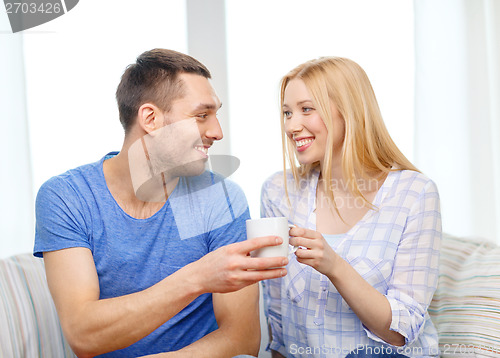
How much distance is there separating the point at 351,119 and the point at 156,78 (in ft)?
1.55

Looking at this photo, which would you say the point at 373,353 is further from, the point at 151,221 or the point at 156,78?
the point at 156,78

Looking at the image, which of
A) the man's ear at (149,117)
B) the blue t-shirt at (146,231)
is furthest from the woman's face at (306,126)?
the man's ear at (149,117)

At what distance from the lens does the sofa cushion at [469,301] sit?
108cm

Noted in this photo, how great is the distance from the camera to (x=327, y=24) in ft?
5.49

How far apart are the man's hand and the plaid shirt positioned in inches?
13.8

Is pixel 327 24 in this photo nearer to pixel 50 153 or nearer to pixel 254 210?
pixel 254 210

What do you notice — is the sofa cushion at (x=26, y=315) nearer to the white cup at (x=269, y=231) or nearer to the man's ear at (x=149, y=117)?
the man's ear at (x=149, y=117)

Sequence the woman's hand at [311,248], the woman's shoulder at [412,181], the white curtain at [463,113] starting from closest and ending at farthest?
the woman's hand at [311,248] < the woman's shoulder at [412,181] < the white curtain at [463,113]

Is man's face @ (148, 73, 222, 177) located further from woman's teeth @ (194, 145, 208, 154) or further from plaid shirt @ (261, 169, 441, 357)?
plaid shirt @ (261, 169, 441, 357)

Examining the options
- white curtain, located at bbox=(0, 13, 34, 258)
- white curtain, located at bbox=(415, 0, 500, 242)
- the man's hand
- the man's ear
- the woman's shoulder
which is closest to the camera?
the man's hand

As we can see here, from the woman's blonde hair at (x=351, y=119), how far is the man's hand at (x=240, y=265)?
43 centimetres

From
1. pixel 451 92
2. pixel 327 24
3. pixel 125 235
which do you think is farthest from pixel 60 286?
pixel 451 92

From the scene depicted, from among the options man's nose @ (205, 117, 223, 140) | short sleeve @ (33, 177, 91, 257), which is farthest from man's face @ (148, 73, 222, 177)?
short sleeve @ (33, 177, 91, 257)

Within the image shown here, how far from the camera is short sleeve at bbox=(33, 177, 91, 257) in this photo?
96 centimetres
